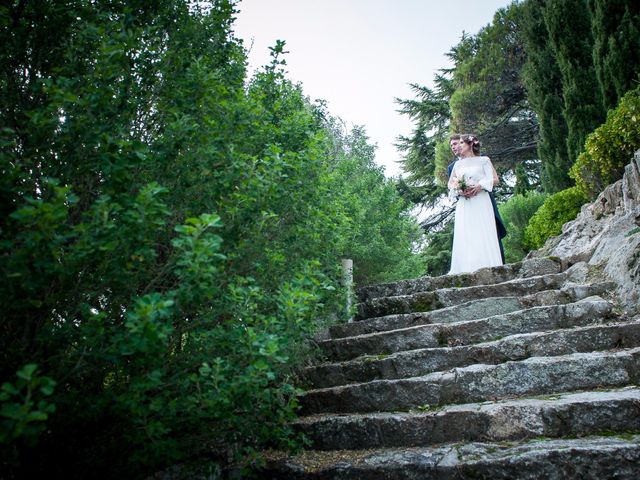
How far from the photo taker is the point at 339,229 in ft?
11.9

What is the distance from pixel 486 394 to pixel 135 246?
2.46m

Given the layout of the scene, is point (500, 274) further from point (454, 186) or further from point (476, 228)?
point (454, 186)

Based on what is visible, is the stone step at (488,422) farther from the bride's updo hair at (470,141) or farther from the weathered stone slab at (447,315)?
the bride's updo hair at (470,141)

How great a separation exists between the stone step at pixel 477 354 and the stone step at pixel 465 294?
1.14 metres

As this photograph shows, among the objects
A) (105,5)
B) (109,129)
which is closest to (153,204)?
(109,129)

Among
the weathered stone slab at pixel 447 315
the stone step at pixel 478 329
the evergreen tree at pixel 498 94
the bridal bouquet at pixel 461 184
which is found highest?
the evergreen tree at pixel 498 94

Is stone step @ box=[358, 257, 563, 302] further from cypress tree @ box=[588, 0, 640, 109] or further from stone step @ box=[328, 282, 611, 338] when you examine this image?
cypress tree @ box=[588, 0, 640, 109]

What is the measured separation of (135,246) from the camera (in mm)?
1869

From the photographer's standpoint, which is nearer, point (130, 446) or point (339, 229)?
point (130, 446)

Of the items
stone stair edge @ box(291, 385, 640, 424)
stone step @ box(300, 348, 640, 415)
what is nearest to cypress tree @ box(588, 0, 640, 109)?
stone step @ box(300, 348, 640, 415)

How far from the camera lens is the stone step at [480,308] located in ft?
13.8

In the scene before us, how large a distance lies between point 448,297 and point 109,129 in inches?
149

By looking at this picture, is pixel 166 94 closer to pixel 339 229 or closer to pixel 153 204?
pixel 153 204

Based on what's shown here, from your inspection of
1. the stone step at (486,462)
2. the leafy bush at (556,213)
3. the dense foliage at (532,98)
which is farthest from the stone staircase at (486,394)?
the leafy bush at (556,213)
